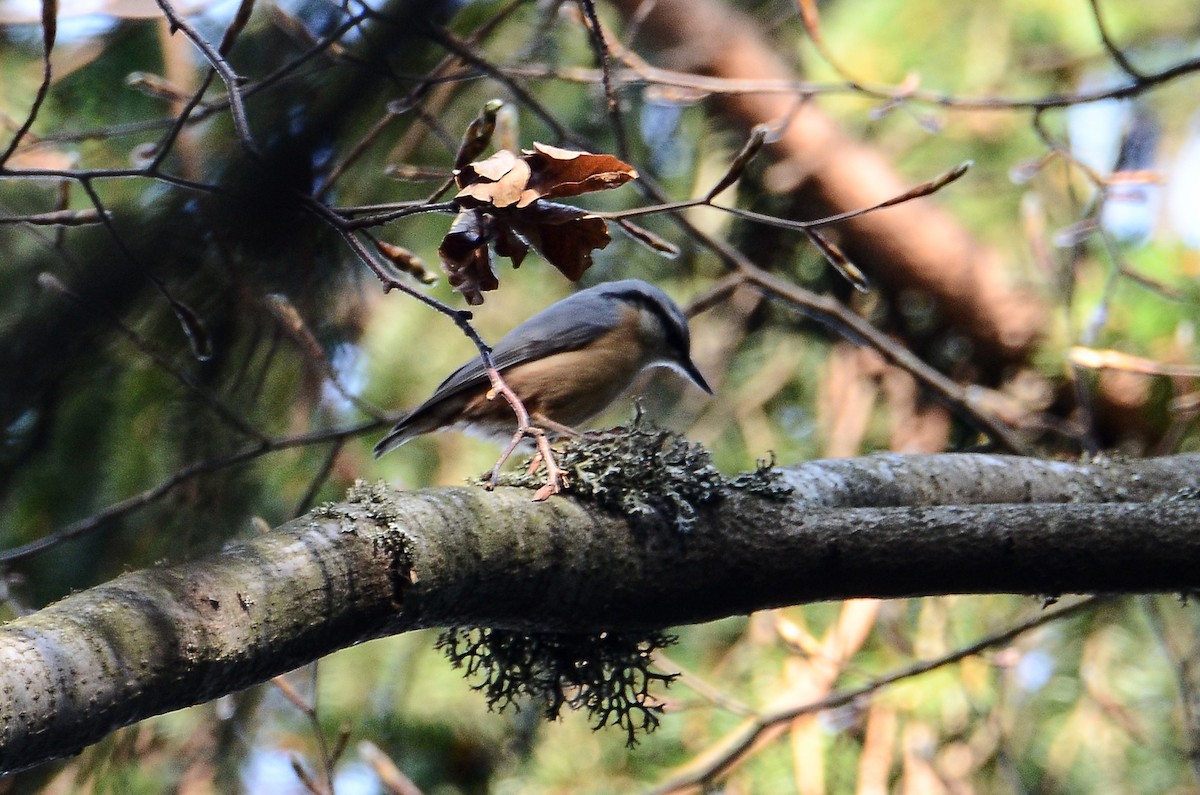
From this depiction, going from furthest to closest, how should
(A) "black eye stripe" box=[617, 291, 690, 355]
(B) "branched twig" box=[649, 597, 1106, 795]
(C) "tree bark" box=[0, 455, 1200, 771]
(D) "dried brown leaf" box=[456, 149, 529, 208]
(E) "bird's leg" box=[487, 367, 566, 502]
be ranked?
(A) "black eye stripe" box=[617, 291, 690, 355] < (B) "branched twig" box=[649, 597, 1106, 795] < (E) "bird's leg" box=[487, 367, 566, 502] < (D) "dried brown leaf" box=[456, 149, 529, 208] < (C) "tree bark" box=[0, 455, 1200, 771]

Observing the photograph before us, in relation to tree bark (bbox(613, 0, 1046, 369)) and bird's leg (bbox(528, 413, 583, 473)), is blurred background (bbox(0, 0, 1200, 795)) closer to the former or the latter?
tree bark (bbox(613, 0, 1046, 369))

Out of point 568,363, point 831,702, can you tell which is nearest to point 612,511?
point 568,363

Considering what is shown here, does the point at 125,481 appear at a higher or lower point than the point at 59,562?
higher

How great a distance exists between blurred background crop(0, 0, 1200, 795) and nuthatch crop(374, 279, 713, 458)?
0.51 feet

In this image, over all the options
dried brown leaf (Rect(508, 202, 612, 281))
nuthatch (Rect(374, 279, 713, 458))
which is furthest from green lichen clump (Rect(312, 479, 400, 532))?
nuthatch (Rect(374, 279, 713, 458))

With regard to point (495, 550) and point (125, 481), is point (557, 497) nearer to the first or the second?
point (495, 550)

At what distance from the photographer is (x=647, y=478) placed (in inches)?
74.2

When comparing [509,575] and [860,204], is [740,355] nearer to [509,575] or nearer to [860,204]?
[860,204]

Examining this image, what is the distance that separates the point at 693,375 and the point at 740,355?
940 millimetres

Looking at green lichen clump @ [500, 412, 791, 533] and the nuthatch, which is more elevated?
the nuthatch

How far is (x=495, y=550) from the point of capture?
63.6 inches

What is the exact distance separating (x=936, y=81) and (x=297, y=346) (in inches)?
141

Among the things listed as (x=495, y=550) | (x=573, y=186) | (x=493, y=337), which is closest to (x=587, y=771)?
(x=493, y=337)

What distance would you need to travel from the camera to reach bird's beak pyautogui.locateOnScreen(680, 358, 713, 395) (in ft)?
11.3
